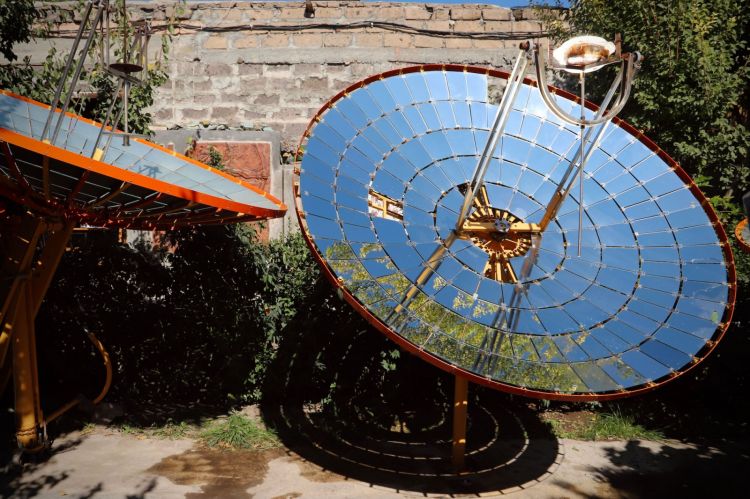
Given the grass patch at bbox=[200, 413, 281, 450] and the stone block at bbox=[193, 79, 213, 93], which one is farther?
the stone block at bbox=[193, 79, 213, 93]

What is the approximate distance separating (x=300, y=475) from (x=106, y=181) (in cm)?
319

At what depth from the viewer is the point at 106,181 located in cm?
518

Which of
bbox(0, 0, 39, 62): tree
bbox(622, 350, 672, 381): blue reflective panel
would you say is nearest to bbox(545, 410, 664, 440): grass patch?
bbox(622, 350, 672, 381): blue reflective panel

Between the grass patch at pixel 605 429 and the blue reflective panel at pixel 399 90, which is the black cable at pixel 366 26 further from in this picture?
the grass patch at pixel 605 429

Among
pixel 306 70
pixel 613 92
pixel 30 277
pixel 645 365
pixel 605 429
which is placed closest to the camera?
pixel 613 92

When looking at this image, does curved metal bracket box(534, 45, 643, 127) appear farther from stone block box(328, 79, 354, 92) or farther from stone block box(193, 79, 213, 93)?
stone block box(193, 79, 213, 93)

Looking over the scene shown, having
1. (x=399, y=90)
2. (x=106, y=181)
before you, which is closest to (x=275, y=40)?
(x=399, y=90)

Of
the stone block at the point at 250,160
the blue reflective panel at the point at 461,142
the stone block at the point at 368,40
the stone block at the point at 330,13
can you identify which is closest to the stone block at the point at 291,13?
the stone block at the point at 330,13

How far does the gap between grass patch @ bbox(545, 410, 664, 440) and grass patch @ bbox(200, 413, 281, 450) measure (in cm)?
323

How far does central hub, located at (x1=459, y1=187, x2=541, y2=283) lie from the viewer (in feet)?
21.1

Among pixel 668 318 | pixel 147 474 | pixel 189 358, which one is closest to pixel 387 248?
pixel 668 318

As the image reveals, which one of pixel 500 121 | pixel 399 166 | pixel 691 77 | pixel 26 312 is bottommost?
pixel 26 312

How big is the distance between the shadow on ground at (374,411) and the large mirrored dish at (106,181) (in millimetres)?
2305

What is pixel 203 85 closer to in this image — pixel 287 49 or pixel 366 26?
pixel 287 49
